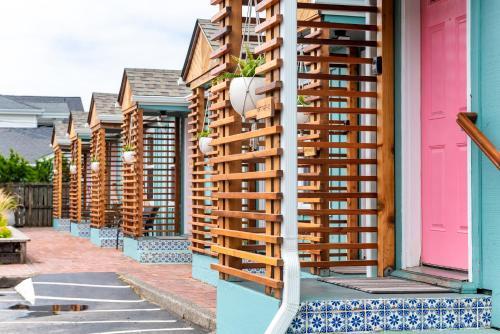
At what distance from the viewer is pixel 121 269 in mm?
15570

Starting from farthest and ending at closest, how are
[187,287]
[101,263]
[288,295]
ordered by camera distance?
[101,263] → [187,287] → [288,295]

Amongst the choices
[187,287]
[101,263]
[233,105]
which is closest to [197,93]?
[187,287]

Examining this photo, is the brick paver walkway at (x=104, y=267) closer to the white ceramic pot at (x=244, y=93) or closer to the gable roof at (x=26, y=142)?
the white ceramic pot at (x=244, y=93)

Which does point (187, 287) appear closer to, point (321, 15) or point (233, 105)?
point (321, 15)

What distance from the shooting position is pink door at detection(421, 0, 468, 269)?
6801 millimetres

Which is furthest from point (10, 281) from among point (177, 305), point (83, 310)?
point (177, 305)

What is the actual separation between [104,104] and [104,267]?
8124 millimetres

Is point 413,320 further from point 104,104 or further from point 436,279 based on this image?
point 104,104

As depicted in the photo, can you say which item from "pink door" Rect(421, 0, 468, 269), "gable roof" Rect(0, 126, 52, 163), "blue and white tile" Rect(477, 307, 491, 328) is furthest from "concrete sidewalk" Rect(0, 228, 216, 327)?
"gable roof" Rect(0, 126, 52, 163)

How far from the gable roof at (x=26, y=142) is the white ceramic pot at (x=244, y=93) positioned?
116 feet

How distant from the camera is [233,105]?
698 centimetres

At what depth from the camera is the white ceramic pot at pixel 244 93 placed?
6.79 m

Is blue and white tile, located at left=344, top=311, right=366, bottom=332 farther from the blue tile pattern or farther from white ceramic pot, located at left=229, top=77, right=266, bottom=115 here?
white ceramic pot, located at left=229, top=77, right=266, bottom=115

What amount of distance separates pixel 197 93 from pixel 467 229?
26.6 feet
